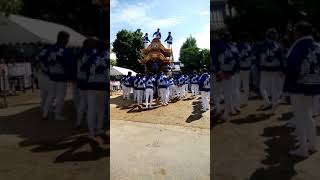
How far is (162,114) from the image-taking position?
4.92 metres

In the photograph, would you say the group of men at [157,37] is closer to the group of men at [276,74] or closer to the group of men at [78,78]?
the group of men at [276,74]

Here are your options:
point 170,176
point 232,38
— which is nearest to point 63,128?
point 170,176

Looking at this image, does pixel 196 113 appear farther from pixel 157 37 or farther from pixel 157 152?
pixel 157 37

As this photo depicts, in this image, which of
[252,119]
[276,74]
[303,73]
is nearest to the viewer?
[303,73]

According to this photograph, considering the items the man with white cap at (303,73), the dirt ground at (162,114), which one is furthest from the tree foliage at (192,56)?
the dirt ground at (162,114)

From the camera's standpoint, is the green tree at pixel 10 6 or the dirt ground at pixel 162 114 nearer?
the green tree at pixel 10 6

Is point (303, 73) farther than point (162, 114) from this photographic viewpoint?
No

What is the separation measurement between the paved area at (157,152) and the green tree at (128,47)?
86 cm

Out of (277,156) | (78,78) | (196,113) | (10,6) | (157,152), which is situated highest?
(10,6)

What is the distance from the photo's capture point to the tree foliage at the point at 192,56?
9.93ft

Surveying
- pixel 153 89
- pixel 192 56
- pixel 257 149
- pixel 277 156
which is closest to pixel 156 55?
pixel 192 56

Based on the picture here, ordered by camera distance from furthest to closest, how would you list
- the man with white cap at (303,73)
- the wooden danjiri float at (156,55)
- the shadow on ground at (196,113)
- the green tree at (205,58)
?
the shadow on ground at (196,113) → the wooden danjiri float at (156,55) → the green tree at (205,58) → the man with white cap at (303,73)

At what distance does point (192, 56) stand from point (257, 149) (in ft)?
2.84

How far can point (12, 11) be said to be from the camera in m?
2.70
